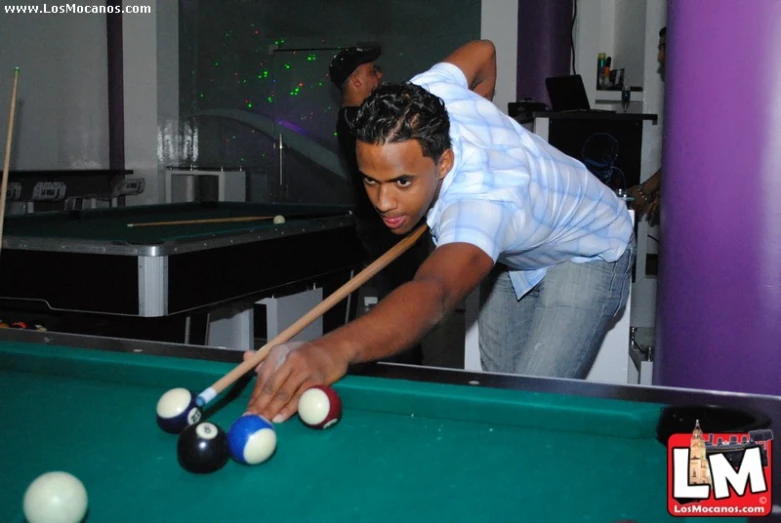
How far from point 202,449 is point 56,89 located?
19.6 feet

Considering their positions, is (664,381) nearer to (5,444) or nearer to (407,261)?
(5,444)

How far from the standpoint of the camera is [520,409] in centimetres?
118

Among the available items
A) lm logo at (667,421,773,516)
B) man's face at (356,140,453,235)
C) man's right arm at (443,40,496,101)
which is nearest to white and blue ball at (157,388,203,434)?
man's face at (356,140,453,235)

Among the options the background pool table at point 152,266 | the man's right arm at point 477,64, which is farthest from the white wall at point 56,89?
the man's right arm at point 477,64

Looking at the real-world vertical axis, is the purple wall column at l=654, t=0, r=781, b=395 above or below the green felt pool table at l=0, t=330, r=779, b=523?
above

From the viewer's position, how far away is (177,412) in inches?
43.2

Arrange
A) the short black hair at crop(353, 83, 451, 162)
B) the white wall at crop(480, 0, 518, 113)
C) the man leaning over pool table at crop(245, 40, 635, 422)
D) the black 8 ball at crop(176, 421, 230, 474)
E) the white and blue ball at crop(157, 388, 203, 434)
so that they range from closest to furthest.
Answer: the black 8 ball at crop(176, 421, 230, 474), the white and blue ball at crop(157, 388, 203, 434), the man leaning over pool table at crop(245, 40, 635, 422), the short black hair at crop(353, 83, 451, 162), the white wall at crop(480, 0, 518, 113)

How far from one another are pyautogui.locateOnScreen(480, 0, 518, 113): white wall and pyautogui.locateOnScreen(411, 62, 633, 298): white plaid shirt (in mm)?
3713

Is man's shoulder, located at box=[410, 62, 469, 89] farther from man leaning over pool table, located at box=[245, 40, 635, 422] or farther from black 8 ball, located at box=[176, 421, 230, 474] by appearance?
black 8 ball, located at box=[176, 421, 230, 474]

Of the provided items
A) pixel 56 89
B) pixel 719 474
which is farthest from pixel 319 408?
pixel 56 89

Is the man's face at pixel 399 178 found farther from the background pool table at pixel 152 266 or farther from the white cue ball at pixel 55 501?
the background pool table at pixel 152 266

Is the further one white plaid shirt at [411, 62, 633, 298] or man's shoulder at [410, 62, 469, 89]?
man's shoulder at [410, 62, 469, 89]

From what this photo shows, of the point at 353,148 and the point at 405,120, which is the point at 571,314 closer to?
the point at 405,120

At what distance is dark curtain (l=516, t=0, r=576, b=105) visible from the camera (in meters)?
5.33
